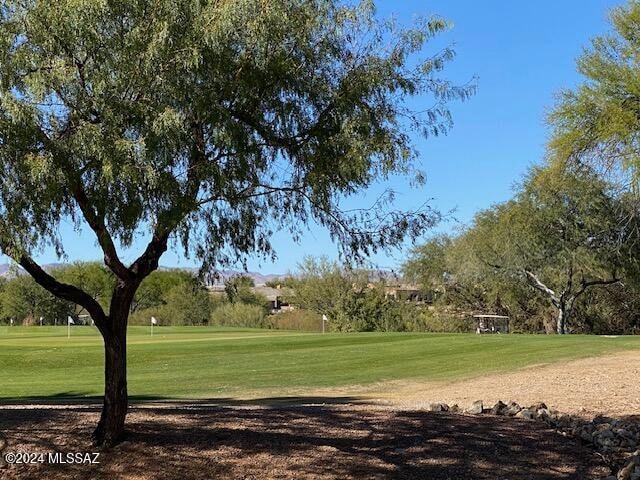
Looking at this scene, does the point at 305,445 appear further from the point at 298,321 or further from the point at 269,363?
the point at 298,321

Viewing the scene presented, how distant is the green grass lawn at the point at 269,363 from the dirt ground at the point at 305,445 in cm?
651

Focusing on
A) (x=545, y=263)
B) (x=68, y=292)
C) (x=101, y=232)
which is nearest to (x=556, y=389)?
(x=68, y=292)

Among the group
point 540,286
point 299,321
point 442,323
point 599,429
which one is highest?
point 540,286

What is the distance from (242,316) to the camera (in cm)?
6094

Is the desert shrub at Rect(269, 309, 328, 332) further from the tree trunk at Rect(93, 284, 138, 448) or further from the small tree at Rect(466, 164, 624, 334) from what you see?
the tree trunk at Rect(93, 284, 138, 448)

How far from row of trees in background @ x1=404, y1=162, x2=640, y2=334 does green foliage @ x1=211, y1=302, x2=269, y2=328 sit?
14921 millimetres

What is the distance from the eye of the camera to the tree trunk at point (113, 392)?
8.34 metres

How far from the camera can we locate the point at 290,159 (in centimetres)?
812

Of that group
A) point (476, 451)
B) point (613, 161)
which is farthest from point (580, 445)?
point (613, 161)

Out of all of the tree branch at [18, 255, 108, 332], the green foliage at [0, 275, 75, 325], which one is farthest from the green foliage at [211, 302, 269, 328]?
the tree branch at [18, 255, 108, 332]

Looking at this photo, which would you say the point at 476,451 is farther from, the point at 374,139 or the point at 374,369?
the point at 374,369

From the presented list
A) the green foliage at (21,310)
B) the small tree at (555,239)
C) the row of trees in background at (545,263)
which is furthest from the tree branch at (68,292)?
the green foliage at (21,310)

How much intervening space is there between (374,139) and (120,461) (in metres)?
4.36

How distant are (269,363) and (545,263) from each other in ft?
78.0
